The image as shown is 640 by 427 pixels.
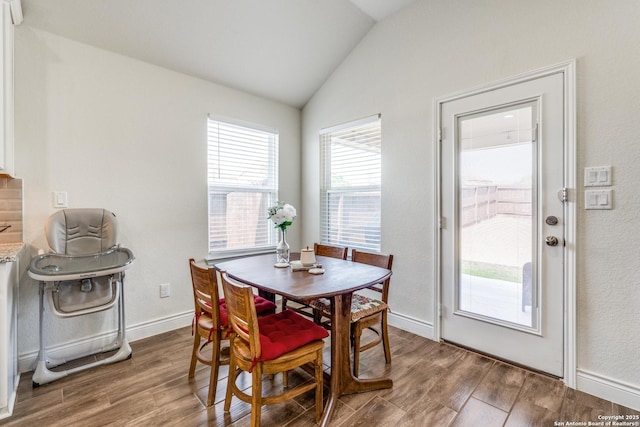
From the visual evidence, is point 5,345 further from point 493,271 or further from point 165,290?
point 493,271

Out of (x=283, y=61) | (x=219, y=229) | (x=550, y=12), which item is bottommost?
(x=219, y=229)

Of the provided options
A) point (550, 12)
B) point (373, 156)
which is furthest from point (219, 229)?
point (550, 12)

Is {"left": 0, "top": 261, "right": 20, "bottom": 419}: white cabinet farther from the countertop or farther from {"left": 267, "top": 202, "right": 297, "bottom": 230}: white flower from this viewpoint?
{"left": 267, "top": 202, "right": 297, "bottom": 230}: white flower

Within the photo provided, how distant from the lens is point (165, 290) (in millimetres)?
2828

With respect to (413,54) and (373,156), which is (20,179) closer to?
(373,156)

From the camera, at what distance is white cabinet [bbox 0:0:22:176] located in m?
1.81

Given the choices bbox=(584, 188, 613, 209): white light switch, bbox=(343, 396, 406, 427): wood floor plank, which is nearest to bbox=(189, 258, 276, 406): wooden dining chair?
bbox=(343, 396, 406, 427): wood floor plank

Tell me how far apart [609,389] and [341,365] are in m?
1.62

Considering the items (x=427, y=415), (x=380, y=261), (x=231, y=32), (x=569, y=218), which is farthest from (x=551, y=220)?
(x=231, y=32)

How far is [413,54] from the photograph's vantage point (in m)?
2.74

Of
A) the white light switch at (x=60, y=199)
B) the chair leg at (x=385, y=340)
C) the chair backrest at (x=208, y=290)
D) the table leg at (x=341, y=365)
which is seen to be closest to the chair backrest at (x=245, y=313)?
the chair backrest at (x=208, y=290)

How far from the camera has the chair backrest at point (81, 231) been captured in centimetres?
215

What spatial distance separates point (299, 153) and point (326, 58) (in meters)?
1.15

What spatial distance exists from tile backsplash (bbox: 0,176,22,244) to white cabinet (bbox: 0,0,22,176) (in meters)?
0.16
